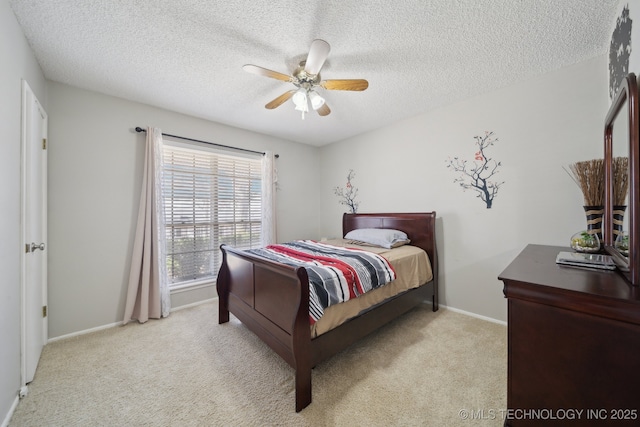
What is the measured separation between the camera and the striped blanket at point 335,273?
1601mm

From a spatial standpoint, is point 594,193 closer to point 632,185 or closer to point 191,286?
point 632,185

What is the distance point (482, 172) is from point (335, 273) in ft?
6.94

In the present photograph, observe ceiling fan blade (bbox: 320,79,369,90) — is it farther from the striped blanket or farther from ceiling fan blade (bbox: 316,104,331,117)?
the striped blanket

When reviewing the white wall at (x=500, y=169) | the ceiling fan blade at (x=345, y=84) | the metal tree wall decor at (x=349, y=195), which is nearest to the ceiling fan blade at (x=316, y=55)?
the ceiling fan blade at (x=345, y=84)

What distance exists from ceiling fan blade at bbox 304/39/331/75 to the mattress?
1.77m

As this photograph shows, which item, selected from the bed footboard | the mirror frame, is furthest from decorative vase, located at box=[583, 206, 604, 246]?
the bed footboard

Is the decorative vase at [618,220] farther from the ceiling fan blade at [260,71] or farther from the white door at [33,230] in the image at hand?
the white door at [33,230]

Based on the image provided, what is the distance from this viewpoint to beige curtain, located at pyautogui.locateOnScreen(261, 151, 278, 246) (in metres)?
3.73

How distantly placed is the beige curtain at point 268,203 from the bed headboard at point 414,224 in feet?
4.60

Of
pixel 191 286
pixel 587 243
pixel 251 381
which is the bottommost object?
pixel 251 381

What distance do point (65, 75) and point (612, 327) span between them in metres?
3.97

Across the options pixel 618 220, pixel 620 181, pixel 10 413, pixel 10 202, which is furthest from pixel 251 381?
pixel 620 181

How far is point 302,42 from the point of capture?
1.80 metres

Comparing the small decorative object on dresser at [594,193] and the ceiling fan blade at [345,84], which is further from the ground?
the ceiling fan blade at [345,84]
